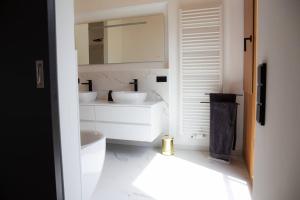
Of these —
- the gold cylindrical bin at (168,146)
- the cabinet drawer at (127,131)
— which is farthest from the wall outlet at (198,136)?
the cabinet drawer at (127,131)

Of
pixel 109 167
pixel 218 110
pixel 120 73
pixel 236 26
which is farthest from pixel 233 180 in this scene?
pixel 120 73

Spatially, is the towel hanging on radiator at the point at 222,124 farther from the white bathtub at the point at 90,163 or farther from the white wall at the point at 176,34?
the white bathtub at the point at 90,163

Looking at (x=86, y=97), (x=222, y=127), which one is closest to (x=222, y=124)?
(x=222, y=127)

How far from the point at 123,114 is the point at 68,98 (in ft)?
5.48

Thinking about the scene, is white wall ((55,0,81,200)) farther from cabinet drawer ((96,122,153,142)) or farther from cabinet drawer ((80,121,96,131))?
cabinet drawer ((80,121,96,131))

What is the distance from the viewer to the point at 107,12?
3279 millimetres

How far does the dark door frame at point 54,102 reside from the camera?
0.89 metres

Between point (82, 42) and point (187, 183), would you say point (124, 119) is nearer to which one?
point (187, 183)

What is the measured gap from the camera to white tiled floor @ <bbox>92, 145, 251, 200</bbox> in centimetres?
189

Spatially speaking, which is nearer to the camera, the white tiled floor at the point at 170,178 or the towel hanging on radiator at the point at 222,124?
the white tiled floor at the point at 170,178

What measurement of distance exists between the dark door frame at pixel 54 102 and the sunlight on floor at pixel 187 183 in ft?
3.56

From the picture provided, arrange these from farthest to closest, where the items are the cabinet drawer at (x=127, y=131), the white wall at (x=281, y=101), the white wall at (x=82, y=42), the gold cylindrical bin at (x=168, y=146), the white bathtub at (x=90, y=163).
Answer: the white wall at (x=82, y=42), the gold cylindrical bin at (x=168, y=146), the cabinet drawer at (x=127, y=131), the white bathtub at (x=90, y=163), the white wall at (x=281, y=101)

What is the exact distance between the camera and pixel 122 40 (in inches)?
126

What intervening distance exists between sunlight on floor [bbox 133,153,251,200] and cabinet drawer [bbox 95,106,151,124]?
22.3 inches
